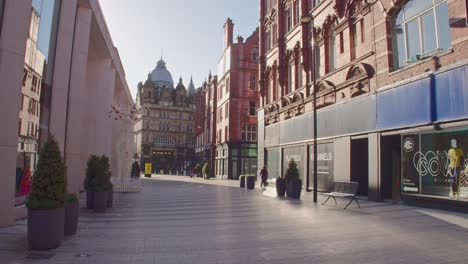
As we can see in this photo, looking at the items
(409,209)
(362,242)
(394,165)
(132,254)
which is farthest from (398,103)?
(132,254)

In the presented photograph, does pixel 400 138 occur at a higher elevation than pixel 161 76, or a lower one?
lower

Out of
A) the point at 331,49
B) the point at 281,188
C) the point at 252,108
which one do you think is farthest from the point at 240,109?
the point at 281,188

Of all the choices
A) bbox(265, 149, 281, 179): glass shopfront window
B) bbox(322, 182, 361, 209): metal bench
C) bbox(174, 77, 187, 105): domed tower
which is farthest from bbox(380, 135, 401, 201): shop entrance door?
bbox(174, 77, 187, 105): domed tower

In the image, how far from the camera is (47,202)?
20.1 ft

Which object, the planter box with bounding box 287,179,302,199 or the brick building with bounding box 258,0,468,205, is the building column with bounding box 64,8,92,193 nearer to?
the planter box with bounding box 287,179,302,199

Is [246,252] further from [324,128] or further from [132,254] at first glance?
[324,128]

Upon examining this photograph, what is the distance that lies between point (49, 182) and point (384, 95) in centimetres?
1318

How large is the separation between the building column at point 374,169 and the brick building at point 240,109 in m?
30.4

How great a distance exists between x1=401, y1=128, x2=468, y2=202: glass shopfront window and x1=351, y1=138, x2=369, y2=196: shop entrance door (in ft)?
9.56

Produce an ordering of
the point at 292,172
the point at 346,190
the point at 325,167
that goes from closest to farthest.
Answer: the point at 346,190 < the point at 292,172 < the point at 325,167

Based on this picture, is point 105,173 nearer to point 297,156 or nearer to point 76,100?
point 76,100

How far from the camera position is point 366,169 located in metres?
17.3

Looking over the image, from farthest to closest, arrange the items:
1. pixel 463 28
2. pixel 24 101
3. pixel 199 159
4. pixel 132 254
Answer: pixel 199 159 < pixel 463 28 < pixel 24 101 < pixel 132 254

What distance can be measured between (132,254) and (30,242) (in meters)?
1.77
